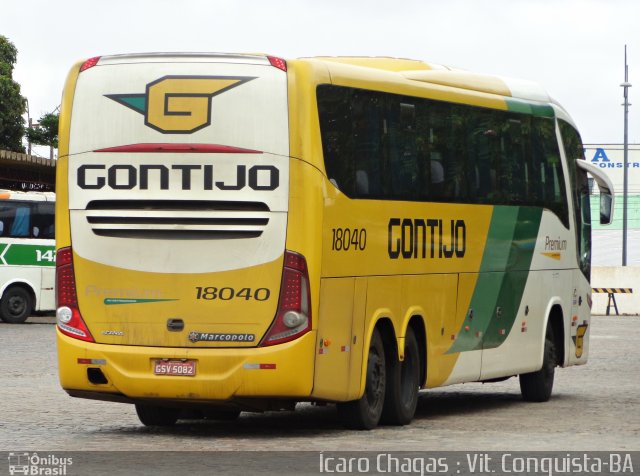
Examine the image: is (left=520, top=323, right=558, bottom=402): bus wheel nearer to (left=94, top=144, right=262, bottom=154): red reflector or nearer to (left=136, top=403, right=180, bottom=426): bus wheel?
(left=136, top=403, right=180, bottom=426): bus wheel

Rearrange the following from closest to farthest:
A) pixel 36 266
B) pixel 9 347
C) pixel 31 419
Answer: pixel 31 419 → pixel 9 347 → pixel 36 266

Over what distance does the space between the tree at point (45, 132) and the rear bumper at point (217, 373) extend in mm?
58667

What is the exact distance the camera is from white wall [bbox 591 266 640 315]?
47.0m

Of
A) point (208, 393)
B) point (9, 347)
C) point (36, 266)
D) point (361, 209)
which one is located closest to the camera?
point (208, 393)

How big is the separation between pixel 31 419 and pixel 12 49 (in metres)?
52.8

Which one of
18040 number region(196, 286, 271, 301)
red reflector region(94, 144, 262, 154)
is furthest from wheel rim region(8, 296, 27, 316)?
18040 number region(196, 286, 271, 301)

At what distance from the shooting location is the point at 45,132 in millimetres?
72375

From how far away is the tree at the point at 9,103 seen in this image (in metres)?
65.1

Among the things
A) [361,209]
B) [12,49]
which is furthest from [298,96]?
[12,49]

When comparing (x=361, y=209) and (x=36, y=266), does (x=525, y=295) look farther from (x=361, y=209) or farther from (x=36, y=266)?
(x=36, y=266)

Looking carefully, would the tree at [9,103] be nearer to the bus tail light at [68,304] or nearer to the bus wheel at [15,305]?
the bus wheel at [15,305]

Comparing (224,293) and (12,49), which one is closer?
(224,293)

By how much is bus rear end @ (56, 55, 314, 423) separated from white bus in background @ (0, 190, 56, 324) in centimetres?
2415

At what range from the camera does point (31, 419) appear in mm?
15523
